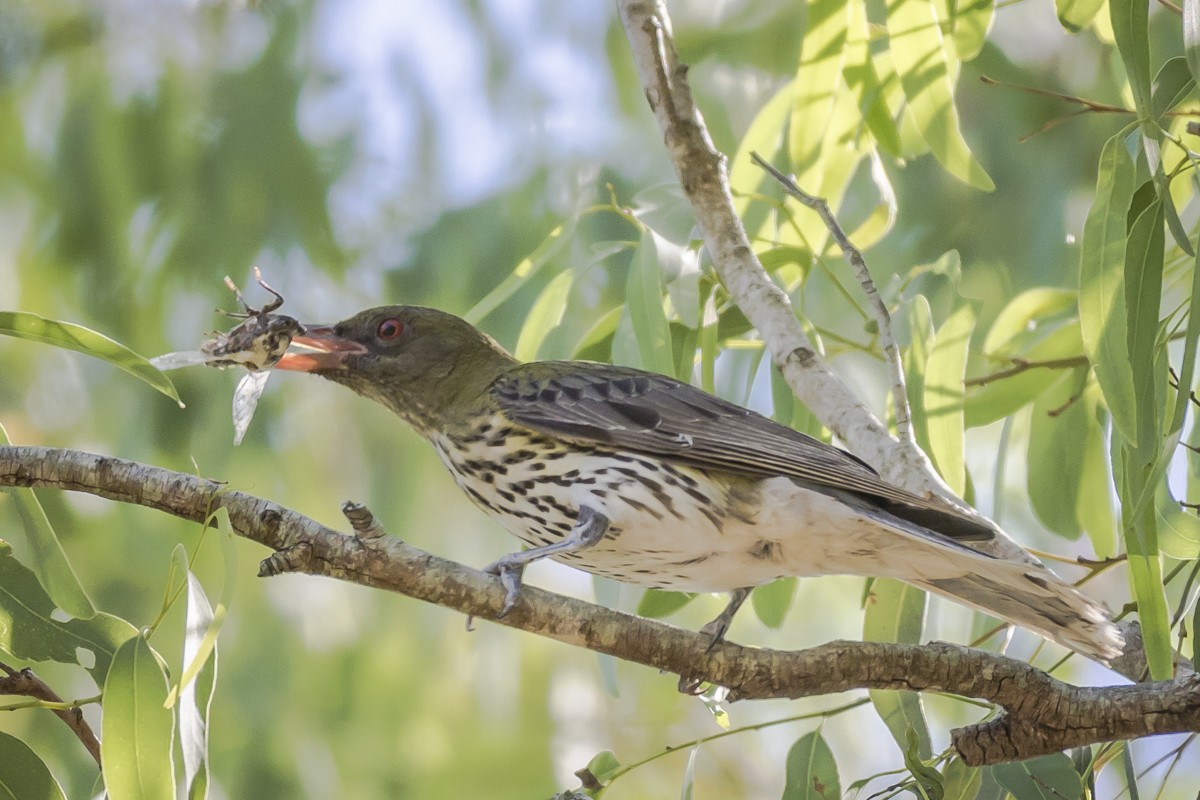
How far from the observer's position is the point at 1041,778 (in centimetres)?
217

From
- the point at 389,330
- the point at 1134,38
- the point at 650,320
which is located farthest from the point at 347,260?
the point at 1134,38

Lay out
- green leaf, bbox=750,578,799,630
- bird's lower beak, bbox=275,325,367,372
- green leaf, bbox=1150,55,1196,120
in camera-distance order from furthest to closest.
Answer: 1. bird's lower beak, bbox=275,325,367,372
2. green leaf, bbox=750,578,799,630
3. green leaf, bbox=1150,55,1196,120

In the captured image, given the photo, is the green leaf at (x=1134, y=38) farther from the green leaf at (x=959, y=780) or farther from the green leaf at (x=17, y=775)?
the green leaf at (x=17, y=775)

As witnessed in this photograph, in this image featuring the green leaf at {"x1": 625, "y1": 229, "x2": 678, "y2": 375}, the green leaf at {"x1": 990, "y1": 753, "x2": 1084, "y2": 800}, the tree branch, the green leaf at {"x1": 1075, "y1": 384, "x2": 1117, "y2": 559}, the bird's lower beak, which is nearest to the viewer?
the green leaf at {"x1": 990, "y1": 753, "x2": 1084, "y2": 800}

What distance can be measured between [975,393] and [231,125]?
2.93 metres

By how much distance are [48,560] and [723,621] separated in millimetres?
1263

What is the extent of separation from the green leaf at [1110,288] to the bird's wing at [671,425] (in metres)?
0.54

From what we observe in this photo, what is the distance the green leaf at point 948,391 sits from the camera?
8.66 ft

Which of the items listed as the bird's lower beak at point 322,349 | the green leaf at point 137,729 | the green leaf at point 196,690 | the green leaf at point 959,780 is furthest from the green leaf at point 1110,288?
the bird's lower beak at point 322,349

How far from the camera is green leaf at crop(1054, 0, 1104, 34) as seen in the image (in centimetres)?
239

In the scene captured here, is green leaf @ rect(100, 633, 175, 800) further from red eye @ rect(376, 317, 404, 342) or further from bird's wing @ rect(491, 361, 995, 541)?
red eye @ rect(376, 317, 404, 342)

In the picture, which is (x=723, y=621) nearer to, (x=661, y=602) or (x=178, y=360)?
(x=661, y=602)

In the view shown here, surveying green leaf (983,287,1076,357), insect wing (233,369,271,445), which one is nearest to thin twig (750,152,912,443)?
green leaf (983,287,1076,357)

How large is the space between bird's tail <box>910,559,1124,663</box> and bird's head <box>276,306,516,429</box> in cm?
127
